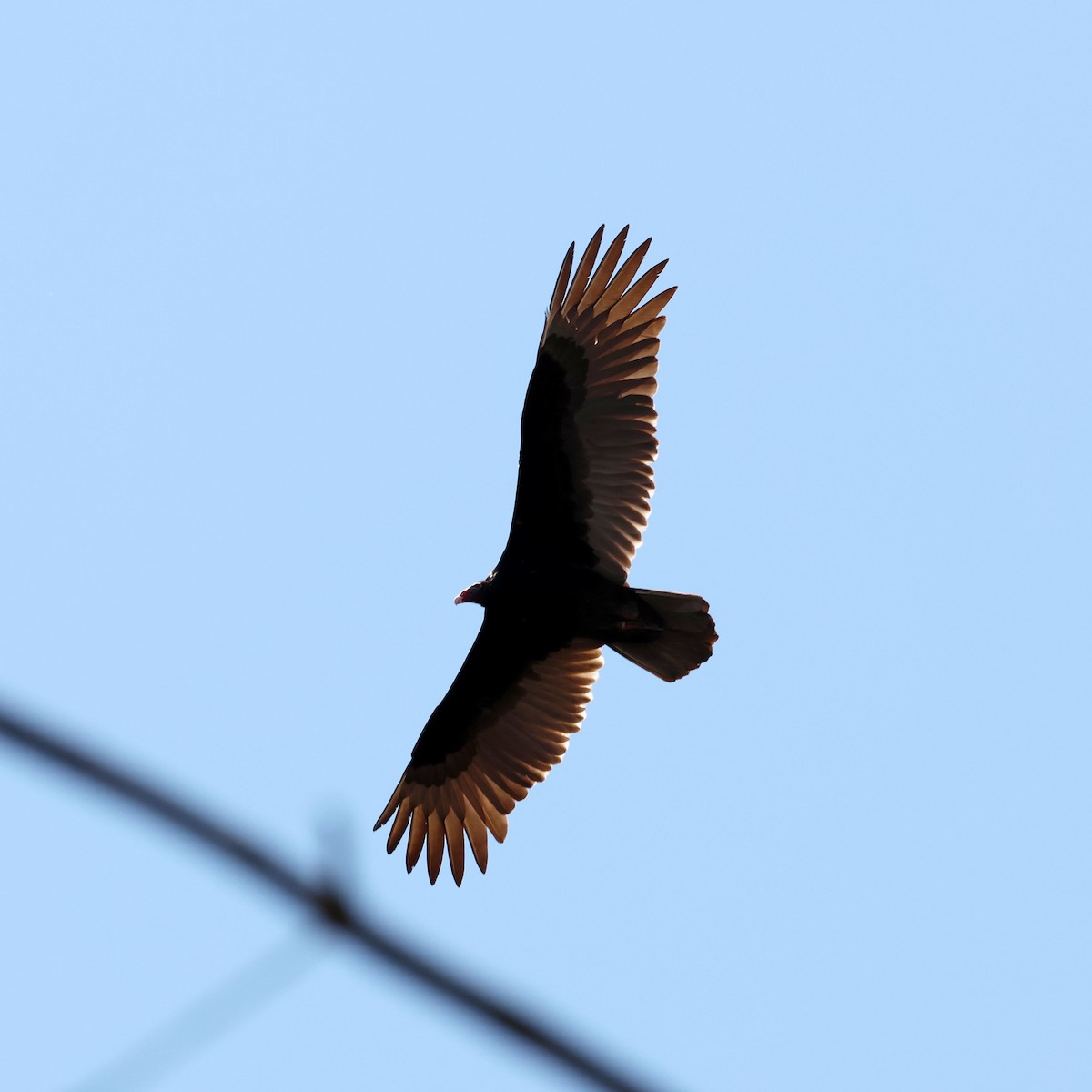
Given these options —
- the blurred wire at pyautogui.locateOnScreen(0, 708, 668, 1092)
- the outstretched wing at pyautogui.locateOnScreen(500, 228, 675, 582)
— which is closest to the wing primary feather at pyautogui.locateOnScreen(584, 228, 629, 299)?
the outstretched wing at pyautogui.locateOnScreen(500, 228, 675, 582)

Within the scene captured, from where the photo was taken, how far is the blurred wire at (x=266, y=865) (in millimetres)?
871

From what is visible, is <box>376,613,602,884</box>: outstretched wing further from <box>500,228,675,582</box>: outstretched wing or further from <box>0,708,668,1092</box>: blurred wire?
<box>0,708,668,1092</box>: blurred wire

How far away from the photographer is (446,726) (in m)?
9.57

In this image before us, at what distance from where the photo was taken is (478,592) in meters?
8.81

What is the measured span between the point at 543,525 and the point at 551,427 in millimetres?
598

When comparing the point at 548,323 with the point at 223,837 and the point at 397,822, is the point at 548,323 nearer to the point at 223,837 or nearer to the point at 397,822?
the point at 397,822

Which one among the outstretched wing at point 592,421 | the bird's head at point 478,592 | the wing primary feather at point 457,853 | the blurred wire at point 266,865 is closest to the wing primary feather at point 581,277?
the outstretched wing at point 592,421

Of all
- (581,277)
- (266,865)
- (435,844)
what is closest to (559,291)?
(581,277)

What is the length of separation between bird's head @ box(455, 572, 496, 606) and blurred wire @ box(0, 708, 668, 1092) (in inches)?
308

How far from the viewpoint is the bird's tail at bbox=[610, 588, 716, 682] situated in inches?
333

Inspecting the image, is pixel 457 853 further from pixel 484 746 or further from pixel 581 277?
pixel 581 277

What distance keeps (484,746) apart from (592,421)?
2.39 meters

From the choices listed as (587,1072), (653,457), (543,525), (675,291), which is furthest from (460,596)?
(587,1072)

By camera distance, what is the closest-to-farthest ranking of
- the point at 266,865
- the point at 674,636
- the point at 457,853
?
1. the point at 266,865
2. the point at 674,636
3. the point at 457,853
